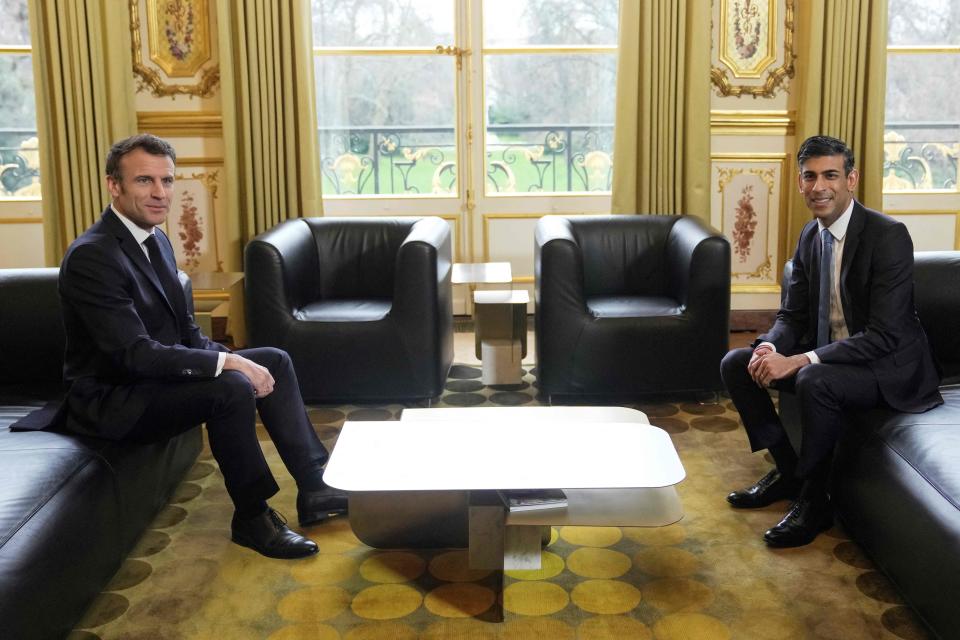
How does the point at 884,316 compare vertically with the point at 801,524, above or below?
above

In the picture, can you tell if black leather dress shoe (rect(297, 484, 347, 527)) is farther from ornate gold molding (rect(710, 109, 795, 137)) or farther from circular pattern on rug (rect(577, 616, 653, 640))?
ornate gold molding (rect(710, 109, 795, 137))

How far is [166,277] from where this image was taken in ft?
9.43

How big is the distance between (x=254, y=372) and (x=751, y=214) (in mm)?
3207

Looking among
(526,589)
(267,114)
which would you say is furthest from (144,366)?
(267,114)

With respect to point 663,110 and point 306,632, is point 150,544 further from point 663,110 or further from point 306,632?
point 663,110

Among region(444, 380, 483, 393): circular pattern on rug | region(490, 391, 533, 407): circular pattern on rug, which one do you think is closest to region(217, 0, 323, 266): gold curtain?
region(444, 380, 483, 393): circular pattern on rug

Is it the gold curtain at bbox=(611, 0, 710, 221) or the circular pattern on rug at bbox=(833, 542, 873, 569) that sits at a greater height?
the gold curtain at bbox=(611, 0, 710, 221)

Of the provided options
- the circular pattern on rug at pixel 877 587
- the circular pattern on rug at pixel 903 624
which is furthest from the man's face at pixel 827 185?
the circular pattern on rug at pixel 903 624

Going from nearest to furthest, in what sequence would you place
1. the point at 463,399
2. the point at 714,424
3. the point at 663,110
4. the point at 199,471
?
the point at 199,471, the point at 714,424, the point at 463,399, the point at 663,110

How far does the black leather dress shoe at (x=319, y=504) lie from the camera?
289 centimetres

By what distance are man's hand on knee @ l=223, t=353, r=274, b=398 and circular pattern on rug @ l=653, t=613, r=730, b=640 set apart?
1.15 meters

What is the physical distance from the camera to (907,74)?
5160mm

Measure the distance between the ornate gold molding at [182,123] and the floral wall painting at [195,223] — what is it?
192 millimetres

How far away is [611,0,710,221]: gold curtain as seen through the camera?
4816 millimetres
